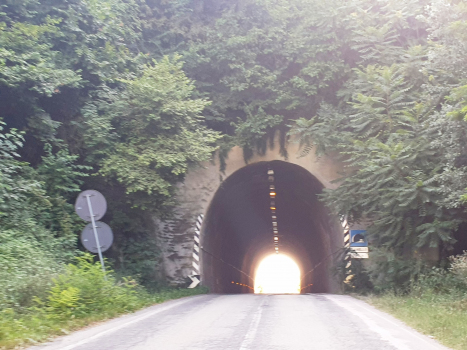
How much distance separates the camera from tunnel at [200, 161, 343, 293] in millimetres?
22516

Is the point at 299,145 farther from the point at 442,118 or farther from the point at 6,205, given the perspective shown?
the point at 6,205

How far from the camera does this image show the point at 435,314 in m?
9.62

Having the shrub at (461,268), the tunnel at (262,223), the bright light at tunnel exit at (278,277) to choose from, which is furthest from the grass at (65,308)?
the bright light at tunnel exit at (278,277)

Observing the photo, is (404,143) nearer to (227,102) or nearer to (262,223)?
(227,102)

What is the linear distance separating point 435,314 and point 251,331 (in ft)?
12.7

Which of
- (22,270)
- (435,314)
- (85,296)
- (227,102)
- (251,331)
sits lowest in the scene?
(251,331)

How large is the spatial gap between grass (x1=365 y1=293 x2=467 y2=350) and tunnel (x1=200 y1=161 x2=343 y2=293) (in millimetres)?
6415

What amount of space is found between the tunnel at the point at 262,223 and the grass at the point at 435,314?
6.41 metres

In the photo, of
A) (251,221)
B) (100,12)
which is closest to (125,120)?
(100,12)

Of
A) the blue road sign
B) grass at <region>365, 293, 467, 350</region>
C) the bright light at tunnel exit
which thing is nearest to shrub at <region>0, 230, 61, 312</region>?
grass at <region>365, 293, 467, 350</region>

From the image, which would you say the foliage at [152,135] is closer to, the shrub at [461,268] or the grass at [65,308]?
the grass at [65,308]

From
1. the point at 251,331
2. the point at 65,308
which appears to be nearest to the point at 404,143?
the point at 251,331

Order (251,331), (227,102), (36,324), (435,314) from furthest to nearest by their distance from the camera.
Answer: (227,102), (435,314), (251,331), (36,324)

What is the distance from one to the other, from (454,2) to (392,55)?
514 centimetres
